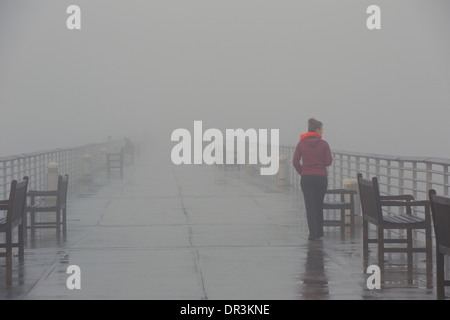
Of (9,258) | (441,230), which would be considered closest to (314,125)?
(9,258)

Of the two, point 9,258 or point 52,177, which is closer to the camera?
point 9,258

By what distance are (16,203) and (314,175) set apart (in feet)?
16.5

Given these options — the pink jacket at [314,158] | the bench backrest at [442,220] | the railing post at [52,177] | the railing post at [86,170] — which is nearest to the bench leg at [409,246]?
the pink jacket at [314,158]

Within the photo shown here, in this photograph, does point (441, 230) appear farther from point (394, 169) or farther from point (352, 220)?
point (394, 169)

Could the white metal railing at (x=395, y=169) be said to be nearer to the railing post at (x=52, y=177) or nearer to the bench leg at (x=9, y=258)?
the bench leg at (x=9, y=258)

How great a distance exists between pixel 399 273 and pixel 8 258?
4.38m

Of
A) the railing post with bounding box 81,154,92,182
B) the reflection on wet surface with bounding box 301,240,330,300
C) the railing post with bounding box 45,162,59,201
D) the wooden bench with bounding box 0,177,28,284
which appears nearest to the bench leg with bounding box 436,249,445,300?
the reflection on wet surface with bounding box 301,240,330,300

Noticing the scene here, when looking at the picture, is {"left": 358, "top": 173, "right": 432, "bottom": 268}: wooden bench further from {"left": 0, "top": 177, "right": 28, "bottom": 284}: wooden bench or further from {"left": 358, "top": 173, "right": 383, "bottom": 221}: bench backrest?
{"left": 0, "top": 177, "right": 28, "bottom": 284}: wooden bench

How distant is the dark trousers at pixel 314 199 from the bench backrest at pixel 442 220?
18.6ft

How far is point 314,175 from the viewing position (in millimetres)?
14102

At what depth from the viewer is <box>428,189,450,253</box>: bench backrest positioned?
7.98 m

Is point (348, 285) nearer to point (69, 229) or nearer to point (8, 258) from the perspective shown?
point (8, 258)

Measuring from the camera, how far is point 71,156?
107ft
